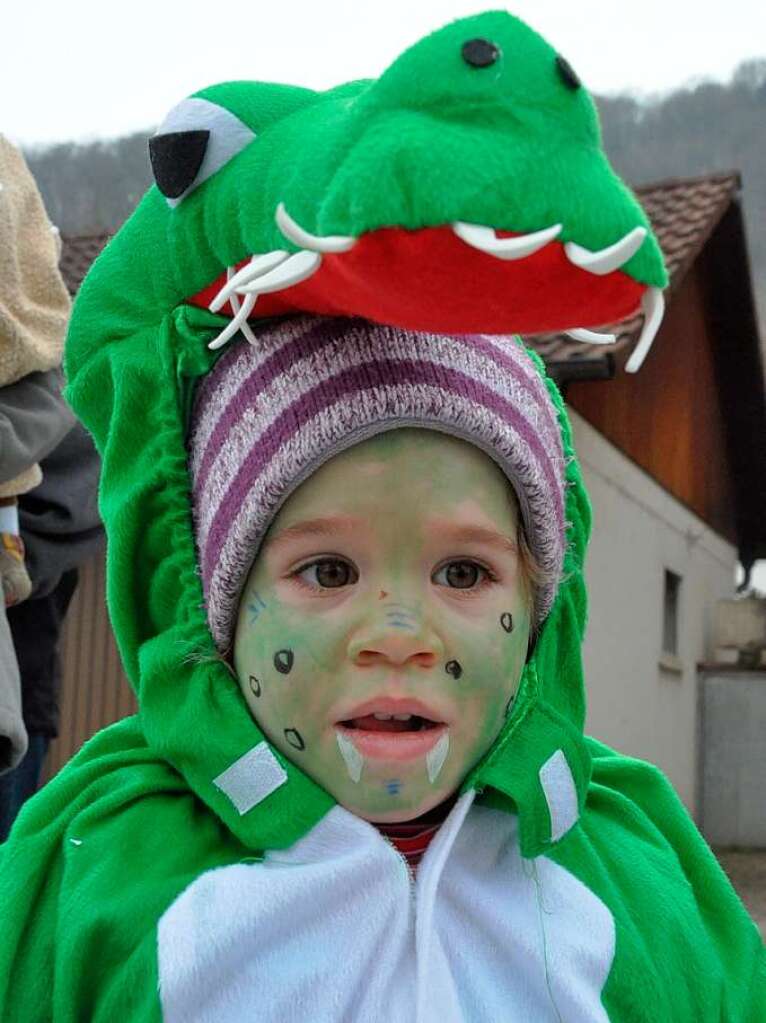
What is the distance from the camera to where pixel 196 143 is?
156 centimetres

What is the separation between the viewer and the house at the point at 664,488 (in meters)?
9.17

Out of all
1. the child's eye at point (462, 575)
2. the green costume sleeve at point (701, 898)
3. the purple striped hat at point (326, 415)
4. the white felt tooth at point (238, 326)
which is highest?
the white felt tooth at point (238, 326)

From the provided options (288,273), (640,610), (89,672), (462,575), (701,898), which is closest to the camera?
(288,273)

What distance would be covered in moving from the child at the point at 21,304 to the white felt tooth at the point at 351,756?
1.50 m

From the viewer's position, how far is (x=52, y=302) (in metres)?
3.04

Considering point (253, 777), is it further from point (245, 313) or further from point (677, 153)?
point (677, 153)

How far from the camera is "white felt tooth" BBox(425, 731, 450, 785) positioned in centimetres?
153

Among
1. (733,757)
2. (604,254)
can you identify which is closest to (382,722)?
(604,254)

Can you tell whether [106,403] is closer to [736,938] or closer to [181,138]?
[181,138]

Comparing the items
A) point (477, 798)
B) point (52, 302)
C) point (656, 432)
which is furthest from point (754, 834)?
point (477, 798)

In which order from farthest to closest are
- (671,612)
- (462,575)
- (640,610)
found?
(671,612) → (640,610) → (462,575)

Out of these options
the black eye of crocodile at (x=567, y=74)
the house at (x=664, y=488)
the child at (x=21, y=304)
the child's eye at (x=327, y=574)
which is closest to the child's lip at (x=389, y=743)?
the child's eye at (x=327, y=574)

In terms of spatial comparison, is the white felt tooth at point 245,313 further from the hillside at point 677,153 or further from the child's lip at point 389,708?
the hillside at point 677,153

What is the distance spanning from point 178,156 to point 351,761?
2.16 ft
